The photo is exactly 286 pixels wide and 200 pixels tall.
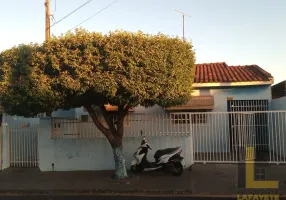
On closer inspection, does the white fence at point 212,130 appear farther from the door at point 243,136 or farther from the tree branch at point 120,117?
the tree branch at point 120,117

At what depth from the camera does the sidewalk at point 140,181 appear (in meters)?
9.35

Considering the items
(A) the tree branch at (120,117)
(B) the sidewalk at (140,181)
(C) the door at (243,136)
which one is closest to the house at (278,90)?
(C) the door at (243,136)

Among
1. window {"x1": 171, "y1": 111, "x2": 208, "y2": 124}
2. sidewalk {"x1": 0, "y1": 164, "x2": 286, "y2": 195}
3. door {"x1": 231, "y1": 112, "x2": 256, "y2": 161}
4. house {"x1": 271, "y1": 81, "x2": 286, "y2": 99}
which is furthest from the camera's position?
house {"x1": 271, "y1": 81, "x2": 286, "y2": 99}

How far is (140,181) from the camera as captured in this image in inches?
406

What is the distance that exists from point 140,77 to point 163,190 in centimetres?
305

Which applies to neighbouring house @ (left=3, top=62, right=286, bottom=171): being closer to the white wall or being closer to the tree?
the white wall

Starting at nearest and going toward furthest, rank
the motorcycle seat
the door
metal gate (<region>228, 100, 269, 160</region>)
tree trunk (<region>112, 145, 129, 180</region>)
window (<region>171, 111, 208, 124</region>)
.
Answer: tree trunk (<region>112, 145, 129, 180</region>), the motorcycle seat, window (<region>171, 111, 208, 124</region>), the door, metal gate (<region>228, 100, 269, 160</region>)

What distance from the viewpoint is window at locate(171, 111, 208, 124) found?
12133mm

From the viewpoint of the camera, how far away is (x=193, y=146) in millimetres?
12828

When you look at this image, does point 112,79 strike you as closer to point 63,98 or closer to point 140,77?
point 140,77

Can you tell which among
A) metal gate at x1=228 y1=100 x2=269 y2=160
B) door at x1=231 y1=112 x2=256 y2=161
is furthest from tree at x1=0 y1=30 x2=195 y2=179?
metal gate at x1=228 y1=100 x2=269 y2=160

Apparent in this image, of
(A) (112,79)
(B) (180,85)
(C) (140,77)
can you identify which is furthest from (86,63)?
(B) (180,85)

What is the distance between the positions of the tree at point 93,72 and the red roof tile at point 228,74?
5.92 meters

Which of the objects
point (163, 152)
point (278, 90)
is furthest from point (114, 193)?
point (278, 90)
